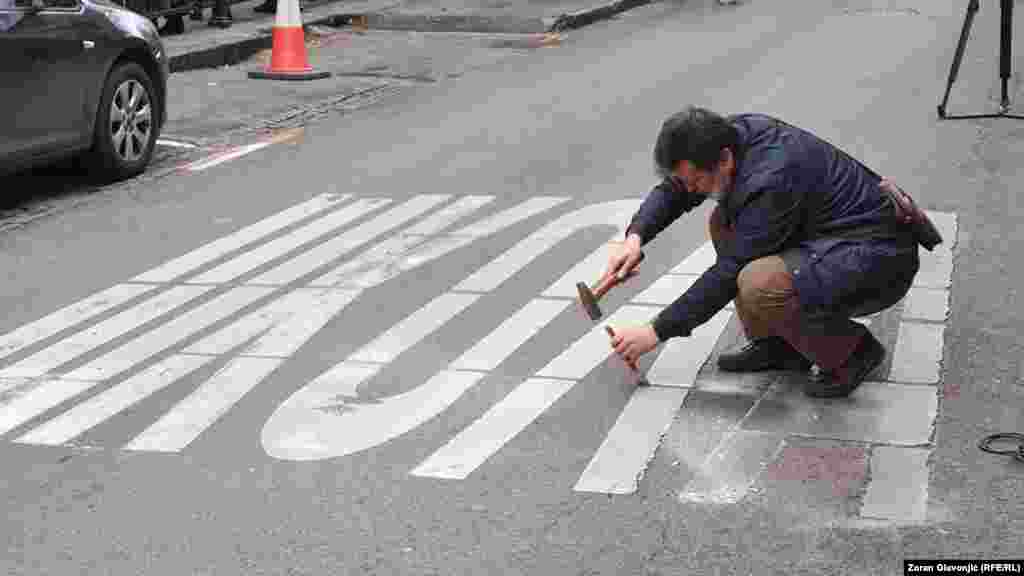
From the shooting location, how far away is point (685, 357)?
6.37m

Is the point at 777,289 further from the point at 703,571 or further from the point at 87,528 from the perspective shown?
the point at 87,528

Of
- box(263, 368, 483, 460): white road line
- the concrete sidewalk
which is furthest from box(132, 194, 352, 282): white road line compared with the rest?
the concrete sidewalk

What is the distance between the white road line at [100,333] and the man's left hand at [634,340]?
2297 mm

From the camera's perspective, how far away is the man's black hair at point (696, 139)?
545cm

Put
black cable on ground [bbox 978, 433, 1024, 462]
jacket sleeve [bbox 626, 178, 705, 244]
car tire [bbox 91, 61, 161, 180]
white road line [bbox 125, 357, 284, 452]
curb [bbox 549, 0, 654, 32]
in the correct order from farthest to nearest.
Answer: curb [bbox 549, 0, 654, 32] → car tire [bbox 91, 61, 161, 180] → jacket sleeve [bbox 626, 178, 705, 244] → white road line [bbox 125, 357, 284, 452] → black cable on ground [bbox 978, 433, 1024, 462]

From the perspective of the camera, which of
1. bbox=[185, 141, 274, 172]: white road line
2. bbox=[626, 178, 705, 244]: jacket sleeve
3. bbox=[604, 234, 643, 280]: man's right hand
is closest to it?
bbox=[604, 234, 643, 280]: man's right hand

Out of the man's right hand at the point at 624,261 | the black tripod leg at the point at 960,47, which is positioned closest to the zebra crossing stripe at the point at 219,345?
the man's right hand at the point at 624,261

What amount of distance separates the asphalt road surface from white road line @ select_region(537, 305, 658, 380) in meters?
0.02

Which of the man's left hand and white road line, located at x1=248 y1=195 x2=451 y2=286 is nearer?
the man's left hand

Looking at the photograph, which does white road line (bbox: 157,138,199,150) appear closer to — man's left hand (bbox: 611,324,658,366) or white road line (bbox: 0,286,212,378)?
white road line (bbox: 0,286,212,378)

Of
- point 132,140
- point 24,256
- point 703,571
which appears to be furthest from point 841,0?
point 703,571

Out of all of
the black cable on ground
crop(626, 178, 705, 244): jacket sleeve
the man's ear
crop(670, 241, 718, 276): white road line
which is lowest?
crop(670, 241, 718, 276): white road line

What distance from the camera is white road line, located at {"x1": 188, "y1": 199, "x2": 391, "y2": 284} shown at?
785 cm

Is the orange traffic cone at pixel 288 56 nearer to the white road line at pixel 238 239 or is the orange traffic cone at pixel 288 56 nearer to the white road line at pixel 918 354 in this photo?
the white road line at pixel 238 239
